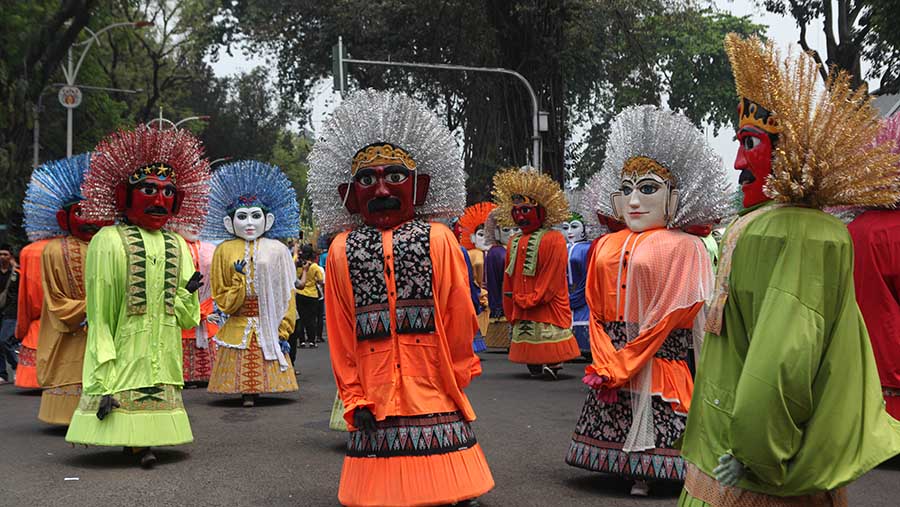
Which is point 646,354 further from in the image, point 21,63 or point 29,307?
point 21,63

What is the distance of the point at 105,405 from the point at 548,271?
675cm

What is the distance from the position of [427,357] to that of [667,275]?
5.57 feet

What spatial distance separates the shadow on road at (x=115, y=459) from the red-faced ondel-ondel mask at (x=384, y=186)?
10.1 ft

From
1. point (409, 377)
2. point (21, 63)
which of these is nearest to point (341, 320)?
point (409, 377)

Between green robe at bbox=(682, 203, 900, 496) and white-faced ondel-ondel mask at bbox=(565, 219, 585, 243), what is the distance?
1311 centimetres

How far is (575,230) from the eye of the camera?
1656cm

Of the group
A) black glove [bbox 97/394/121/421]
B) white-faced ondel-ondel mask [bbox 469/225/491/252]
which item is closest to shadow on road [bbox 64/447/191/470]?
black glove [bbox 97/394/121/421]

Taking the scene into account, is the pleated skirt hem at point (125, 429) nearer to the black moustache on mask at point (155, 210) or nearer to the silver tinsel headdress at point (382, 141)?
the black moustache on mask at point (155, 210)

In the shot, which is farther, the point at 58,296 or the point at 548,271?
the point at 548,271

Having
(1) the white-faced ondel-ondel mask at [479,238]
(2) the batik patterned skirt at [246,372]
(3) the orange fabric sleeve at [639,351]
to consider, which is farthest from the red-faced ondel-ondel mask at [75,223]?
(1) the white-faced ondel-ondel mask at [479,238]

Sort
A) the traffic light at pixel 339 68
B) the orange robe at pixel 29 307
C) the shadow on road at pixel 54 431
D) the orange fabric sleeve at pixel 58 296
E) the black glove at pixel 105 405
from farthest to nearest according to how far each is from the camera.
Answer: the traffic light at pixel 339 68 → the orange robe at pixel 29 307 → the shadow on road at pixel 54 431 → the orange fabric sleeve at pixel 58 296 → the black glove at pixel 105 405

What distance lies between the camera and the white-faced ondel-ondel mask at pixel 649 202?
638 centimetres

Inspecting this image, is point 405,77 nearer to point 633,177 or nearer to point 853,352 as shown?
point 633,177

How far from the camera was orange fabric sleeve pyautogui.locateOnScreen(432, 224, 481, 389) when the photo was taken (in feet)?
18.0
